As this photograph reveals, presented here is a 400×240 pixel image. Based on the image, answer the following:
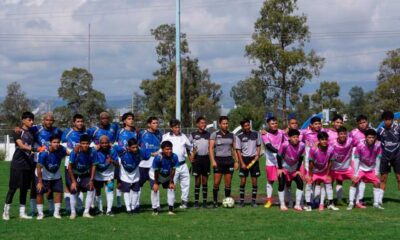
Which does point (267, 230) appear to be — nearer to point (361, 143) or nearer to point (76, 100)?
point (361, 143)

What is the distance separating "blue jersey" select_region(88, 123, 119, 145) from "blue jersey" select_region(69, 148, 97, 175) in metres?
0.40

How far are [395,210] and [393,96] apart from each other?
4676 cm

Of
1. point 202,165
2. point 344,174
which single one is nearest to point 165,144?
point 202,165

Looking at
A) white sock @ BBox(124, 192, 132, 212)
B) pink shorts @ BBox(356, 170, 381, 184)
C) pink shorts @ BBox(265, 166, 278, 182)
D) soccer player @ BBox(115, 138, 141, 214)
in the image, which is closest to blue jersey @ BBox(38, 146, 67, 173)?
soccer player @ BBox(115, 138, 141, 214)

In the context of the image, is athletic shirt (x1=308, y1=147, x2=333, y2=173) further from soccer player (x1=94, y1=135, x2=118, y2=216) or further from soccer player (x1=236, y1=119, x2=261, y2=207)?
soccer player (x1=94, y1=135, x2=118, y2=216)

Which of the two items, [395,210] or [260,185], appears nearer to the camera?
[395,210]

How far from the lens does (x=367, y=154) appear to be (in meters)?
13.3

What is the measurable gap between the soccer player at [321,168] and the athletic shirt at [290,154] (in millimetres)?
261

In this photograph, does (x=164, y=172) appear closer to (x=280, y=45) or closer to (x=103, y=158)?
(x=103, y=158)

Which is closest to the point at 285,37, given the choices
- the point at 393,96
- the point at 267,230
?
the point at 393,96

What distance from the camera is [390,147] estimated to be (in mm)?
13516

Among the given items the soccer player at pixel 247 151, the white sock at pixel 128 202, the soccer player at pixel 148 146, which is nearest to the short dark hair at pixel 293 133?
the soccer player at pixel 247 151

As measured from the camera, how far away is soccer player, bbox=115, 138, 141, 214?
12617 millimetres

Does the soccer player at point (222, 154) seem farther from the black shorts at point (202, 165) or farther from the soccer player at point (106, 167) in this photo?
the soccer player at point (106, 167)
